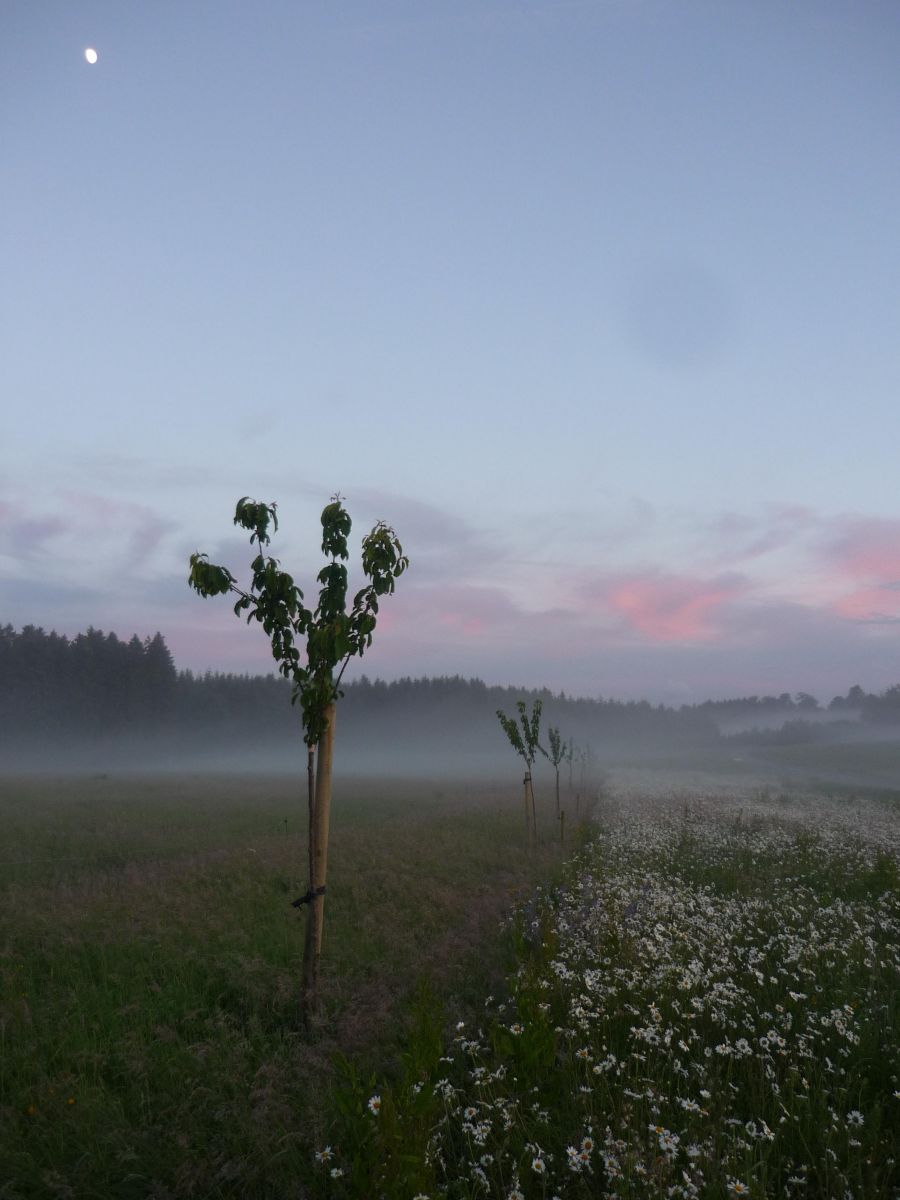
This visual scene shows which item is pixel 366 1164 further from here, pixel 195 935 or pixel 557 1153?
pixel 195 935

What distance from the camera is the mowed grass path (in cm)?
465

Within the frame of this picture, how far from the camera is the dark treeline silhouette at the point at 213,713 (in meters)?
83.2

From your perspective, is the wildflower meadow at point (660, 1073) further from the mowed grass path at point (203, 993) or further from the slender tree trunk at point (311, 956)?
the slender tree trunk at point (311, 956)

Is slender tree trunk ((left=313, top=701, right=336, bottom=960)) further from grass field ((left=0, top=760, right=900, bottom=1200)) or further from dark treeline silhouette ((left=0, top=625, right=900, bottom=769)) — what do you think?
dark treeline silhouette ((left=0, top=625, right=900, bottom=769))

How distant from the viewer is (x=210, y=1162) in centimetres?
448

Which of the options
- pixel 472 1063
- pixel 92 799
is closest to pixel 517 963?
pixel 472 1063

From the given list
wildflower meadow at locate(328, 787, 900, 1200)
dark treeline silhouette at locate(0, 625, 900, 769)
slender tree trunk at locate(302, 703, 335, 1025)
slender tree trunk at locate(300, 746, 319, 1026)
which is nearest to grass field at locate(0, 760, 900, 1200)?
wildflower meadow at locate(328, 787, 900, 1200)

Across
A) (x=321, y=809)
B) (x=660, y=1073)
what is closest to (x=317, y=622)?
(x=321, y=809)

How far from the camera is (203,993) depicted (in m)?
7.31

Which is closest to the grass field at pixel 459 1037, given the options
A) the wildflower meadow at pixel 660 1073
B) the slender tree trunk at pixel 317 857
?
the wildflower meadow at pixel 660 1073

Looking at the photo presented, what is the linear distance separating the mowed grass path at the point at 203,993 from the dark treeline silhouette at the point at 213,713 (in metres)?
48.0

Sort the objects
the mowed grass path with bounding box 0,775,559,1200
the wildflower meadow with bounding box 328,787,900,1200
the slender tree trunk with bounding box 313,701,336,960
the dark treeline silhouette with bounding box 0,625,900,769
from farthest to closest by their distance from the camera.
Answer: the dark treeline silhouette with bounding box 0,625,900,769 → the slender tree trunk with bounding box 313,701,336,960 → the mowed grass path with bounding box 0,775,559,1200 → the wildflower meadow with bounding box 328,787,900,1200

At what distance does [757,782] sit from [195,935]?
5033 centimetres

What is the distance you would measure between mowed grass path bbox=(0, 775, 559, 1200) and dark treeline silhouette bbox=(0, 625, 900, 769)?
48.0 m
